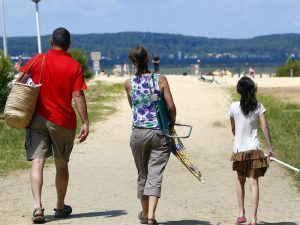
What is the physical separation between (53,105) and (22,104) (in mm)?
293

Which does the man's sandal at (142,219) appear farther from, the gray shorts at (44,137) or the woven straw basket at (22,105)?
the woven straw basket at (22,105)

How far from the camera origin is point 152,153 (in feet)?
23.2

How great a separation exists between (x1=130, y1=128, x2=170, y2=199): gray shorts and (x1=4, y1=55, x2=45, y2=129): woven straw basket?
1026mm

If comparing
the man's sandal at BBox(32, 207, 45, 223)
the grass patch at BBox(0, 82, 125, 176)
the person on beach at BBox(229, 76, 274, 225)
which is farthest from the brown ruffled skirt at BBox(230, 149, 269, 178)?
the grass patch at BBox(0, 82, 125, 176)

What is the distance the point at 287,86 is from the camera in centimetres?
3616

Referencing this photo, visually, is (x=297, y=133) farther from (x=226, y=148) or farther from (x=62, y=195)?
(x=62, y=195)

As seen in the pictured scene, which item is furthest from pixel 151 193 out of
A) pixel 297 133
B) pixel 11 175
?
pixel 297 133

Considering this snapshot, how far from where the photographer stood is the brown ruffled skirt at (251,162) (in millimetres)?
7082

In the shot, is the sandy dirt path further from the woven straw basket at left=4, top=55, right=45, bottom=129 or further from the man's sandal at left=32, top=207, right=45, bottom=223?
the woven straw basket at left=4, top=55, right=45, bottom=129

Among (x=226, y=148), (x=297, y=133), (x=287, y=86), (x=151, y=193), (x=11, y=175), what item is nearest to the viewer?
(x=151, y=193)

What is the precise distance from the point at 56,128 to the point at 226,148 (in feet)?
Result: 21.9

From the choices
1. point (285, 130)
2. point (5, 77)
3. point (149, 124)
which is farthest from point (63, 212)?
point (5, 77)

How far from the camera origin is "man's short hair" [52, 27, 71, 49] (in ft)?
24.3

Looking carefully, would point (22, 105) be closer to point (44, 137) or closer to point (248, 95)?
point (44, 137)
